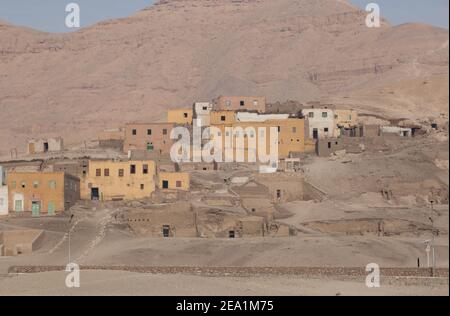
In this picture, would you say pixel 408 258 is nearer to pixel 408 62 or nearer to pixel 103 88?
pixel 408 62

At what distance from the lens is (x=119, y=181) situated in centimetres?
6981

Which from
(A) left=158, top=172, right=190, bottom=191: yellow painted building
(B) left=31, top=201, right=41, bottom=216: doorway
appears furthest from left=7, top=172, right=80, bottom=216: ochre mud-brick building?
(A) left=158, top=172, right=190, bottom=191: yellow painted building

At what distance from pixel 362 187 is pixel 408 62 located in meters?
75.7

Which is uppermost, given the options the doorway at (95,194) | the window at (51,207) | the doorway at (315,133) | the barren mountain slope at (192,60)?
the barren mountain slope at (192,60)

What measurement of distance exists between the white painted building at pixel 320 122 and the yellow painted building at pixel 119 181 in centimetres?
1389

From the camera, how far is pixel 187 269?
180ft

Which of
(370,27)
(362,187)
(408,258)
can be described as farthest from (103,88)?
(408,258)

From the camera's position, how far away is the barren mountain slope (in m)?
145

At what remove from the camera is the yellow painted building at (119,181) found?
6944cm

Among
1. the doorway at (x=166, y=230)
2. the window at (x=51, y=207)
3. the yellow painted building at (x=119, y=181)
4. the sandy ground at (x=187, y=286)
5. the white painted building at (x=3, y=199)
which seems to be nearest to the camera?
the sandy ground at (x=187, y=286)

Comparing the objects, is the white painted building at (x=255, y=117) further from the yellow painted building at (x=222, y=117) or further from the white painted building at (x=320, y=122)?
the white painted building at (x=320, y=122)

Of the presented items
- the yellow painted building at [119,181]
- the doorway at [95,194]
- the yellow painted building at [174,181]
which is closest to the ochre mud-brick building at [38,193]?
the doorway at [95,194]

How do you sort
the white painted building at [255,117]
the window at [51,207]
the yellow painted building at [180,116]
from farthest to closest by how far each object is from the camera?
the yellow painted building at [180,116]
the white painted building at [255,117]
the window at [51,207]

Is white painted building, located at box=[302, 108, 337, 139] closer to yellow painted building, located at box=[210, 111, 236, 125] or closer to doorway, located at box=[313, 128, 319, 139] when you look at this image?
doorway, located at box=[313, 128, 319, 139]
